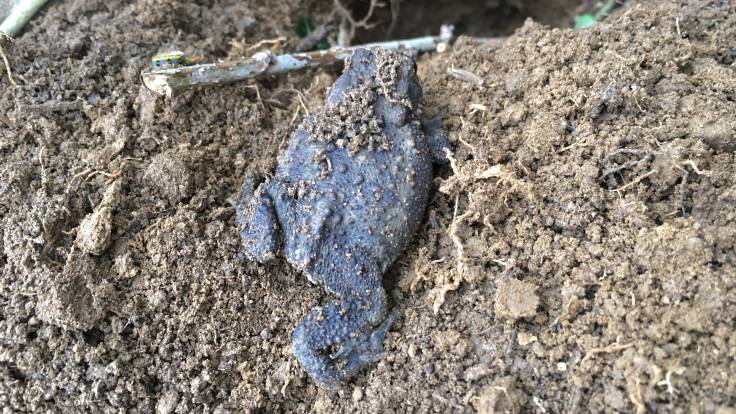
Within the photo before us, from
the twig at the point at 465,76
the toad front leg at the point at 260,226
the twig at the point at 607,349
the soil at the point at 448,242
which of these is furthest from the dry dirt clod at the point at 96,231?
the twig at the point at 607,349

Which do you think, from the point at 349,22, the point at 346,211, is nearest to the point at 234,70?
the point at 346,211

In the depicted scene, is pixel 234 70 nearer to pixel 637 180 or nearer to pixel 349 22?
pixel 349 22

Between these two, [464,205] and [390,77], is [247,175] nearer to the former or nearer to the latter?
[390,77]

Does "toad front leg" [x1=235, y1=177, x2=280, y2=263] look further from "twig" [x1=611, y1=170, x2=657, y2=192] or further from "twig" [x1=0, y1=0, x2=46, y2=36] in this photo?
"twig" [x1=0, y1=0, x2=46, y2=36]

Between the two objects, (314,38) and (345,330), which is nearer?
(345,330)

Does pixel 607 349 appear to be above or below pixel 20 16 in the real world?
below

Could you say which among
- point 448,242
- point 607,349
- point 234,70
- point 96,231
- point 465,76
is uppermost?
point 465,76
